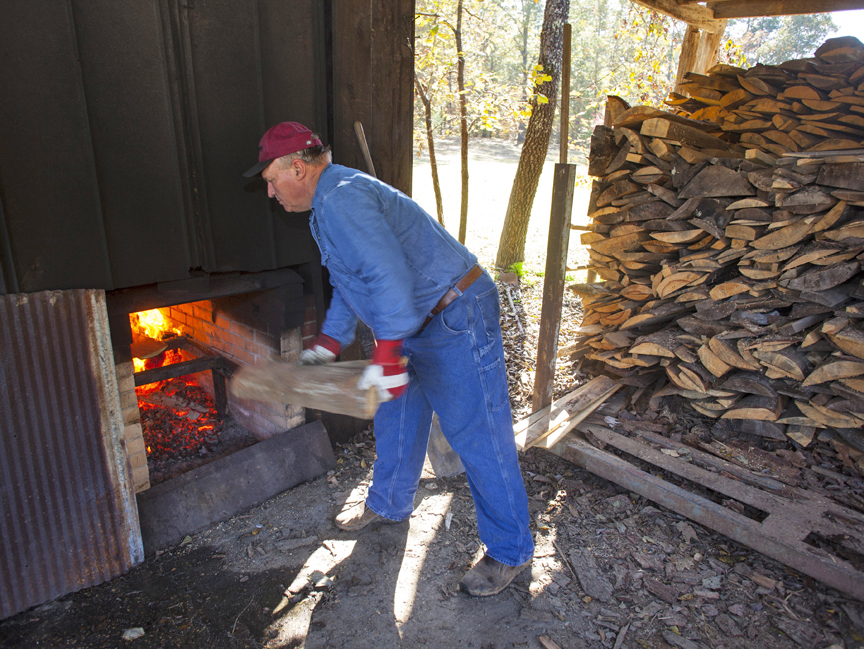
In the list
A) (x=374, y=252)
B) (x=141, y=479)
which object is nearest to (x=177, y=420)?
(x=141, y=479)

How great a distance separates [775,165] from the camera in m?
3.33

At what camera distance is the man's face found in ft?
7.37

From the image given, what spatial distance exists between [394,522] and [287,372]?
4.03 feet

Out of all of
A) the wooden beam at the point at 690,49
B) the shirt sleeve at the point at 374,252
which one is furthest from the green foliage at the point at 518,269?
the shirt sleeve at the point at 374,252

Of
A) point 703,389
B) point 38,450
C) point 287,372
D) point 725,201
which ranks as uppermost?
point 725,201

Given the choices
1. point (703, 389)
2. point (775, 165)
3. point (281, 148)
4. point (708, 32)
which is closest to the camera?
point (281, 148)

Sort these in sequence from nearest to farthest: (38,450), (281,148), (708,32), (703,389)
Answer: (281,148)
(38,450)
(703,389)
(708,32)

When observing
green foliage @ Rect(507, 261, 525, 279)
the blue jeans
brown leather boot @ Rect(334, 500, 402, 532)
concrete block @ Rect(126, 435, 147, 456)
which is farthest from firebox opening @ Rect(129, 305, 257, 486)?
green foliage @ Rect(507, 261, 525, 279)

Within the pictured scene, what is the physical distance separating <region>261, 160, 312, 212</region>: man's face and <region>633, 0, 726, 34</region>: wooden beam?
3755mm

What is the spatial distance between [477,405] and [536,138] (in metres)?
5.31

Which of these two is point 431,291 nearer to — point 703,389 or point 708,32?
point 703,389

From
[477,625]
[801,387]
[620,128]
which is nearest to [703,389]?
[801,387]

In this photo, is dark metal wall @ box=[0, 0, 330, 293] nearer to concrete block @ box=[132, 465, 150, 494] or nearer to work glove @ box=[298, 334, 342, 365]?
work glove @ box=[298, 334, 342, 365]

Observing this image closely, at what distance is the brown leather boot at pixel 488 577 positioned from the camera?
8.45 ft
